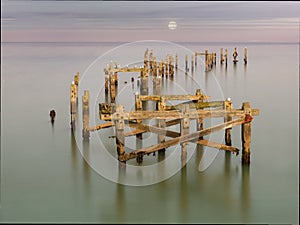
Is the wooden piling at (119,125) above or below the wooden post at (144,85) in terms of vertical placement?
below

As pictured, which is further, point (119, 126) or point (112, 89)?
point (112, 89)

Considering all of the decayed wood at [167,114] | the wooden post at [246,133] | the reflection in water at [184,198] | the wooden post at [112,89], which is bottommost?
the reflection in water at [184,198]

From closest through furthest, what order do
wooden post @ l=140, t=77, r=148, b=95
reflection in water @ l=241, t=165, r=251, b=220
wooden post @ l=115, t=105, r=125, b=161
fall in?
1. reflection in water @ l=241, t=165, r=251, b=220
2. wooden post @ l=115, t=105, r=125, b=161
3. wooden post @ l=140, t=77, r=148, b=95

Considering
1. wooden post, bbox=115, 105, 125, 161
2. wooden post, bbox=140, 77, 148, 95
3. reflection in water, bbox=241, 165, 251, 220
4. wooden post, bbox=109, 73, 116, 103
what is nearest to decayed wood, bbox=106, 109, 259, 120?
wooden post, bbox=115, 105, 125, 161

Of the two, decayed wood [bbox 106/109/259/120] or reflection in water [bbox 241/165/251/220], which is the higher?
decayed wood [bbox 106/109/259/120]

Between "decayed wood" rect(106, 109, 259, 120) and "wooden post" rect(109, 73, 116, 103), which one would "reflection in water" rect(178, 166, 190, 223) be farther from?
"wooden post" rect(109, 73, 116, 103)

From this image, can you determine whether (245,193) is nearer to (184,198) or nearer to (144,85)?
(184,198)

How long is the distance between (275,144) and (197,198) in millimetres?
3700

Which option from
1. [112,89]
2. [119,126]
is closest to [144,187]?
[119,126]

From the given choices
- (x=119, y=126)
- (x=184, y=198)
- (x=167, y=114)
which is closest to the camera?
(x=184, y=198)

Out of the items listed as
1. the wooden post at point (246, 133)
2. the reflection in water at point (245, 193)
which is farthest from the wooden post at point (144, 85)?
the reflection in water at point (245, 193)

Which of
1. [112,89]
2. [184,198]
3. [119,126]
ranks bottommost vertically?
[184,198]

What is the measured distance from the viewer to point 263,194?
8.36 m

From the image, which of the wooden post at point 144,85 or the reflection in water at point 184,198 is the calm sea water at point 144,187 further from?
the wooden post at point 144,85
